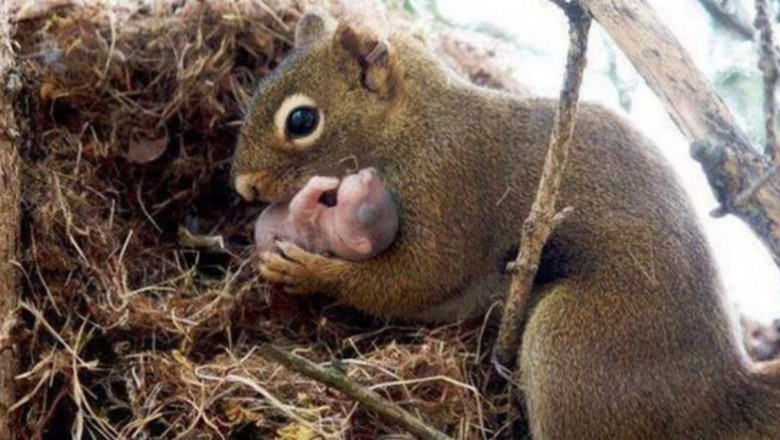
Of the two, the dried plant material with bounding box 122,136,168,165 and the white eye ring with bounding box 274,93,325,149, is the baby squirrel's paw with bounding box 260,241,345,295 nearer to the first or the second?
the white eye ring with bounding box 274,93,325,149

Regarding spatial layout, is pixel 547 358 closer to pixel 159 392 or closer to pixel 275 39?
pixel 159 392

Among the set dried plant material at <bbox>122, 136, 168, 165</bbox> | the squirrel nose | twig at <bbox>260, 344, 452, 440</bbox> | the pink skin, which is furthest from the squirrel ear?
twig at <bbox>260, 344, 452, 440</bbox>

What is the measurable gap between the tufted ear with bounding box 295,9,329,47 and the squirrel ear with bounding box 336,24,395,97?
0.30 m

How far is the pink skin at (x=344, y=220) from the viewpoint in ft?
12.0

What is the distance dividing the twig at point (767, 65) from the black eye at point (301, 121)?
1.57 m

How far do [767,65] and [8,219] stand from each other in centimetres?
195

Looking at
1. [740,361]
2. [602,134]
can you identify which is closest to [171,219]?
[602,134]

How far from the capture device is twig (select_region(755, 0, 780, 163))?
8.82 feet

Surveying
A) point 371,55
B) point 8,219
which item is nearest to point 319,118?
point 371,55

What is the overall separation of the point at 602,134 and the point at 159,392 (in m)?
1.49

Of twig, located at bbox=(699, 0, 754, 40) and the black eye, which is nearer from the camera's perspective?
twig, located at bbox=(699, 0, 754, 40)

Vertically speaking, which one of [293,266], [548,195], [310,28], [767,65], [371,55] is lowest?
[293,266]

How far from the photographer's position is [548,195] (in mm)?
3055

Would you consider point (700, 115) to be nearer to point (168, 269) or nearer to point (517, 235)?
point (517, 235)
